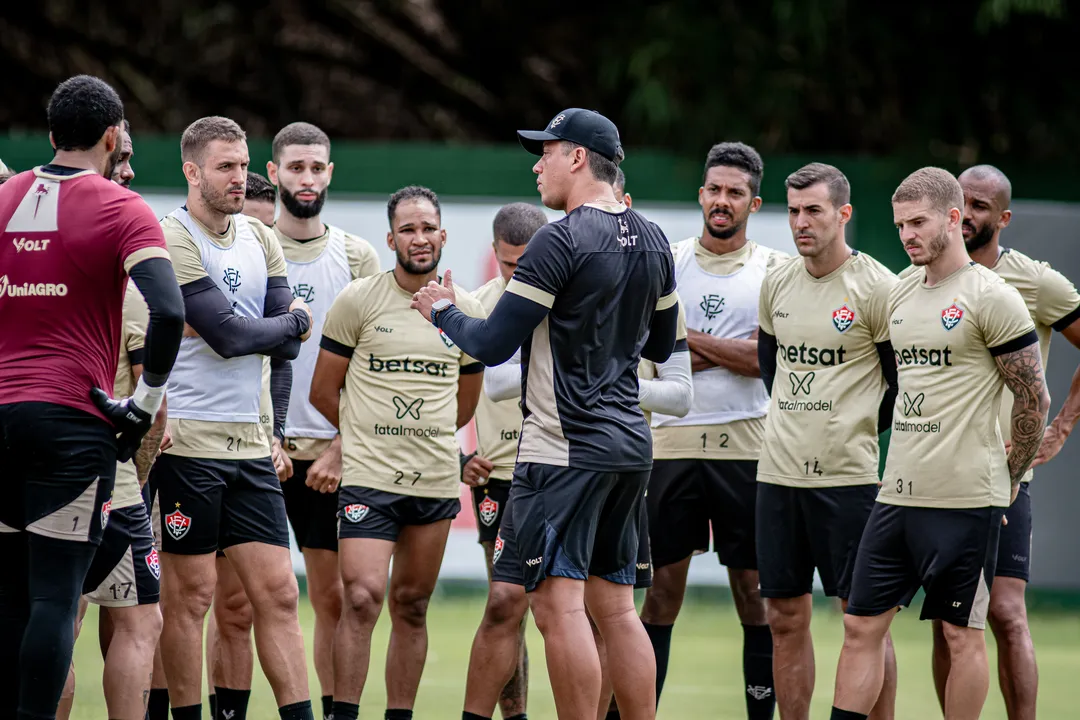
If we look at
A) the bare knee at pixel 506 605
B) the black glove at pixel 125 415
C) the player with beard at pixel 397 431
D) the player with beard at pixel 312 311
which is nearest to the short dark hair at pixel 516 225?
the player with beard at pixel 397 431

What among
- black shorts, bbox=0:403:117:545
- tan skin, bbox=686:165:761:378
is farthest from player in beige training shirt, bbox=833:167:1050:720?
black shorts, bbox=0:403:117:545

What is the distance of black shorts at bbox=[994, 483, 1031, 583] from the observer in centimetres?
652

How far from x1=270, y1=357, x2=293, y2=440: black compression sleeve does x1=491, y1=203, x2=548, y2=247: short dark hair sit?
1.15m

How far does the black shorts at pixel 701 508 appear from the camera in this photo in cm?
702

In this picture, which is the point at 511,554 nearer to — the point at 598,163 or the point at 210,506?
the point at 210,506

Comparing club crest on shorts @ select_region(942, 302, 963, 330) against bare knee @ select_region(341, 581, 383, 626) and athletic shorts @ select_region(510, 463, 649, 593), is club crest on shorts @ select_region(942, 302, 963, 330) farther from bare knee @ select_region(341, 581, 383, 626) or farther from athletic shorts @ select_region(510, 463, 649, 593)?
bare knee @ select_region(341, 581, 383, 626)

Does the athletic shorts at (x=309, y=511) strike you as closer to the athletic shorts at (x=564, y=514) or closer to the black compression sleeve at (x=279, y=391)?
the black compression sleeve at (x=279, y=391)

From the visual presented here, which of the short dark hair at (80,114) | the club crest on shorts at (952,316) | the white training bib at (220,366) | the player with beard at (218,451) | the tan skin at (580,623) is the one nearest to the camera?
the short dark hair at (80,114)

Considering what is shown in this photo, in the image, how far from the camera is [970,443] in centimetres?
580

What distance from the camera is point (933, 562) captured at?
18.9ft

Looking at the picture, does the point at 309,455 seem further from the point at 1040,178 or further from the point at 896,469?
the point at 1040,178

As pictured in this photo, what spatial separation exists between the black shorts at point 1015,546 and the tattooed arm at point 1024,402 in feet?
1.63

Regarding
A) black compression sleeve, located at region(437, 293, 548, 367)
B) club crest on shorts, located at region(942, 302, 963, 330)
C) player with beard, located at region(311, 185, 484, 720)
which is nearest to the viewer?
black compression sleeve, located at region(437, 293, 548, 367)

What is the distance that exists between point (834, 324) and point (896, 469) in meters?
0.79
